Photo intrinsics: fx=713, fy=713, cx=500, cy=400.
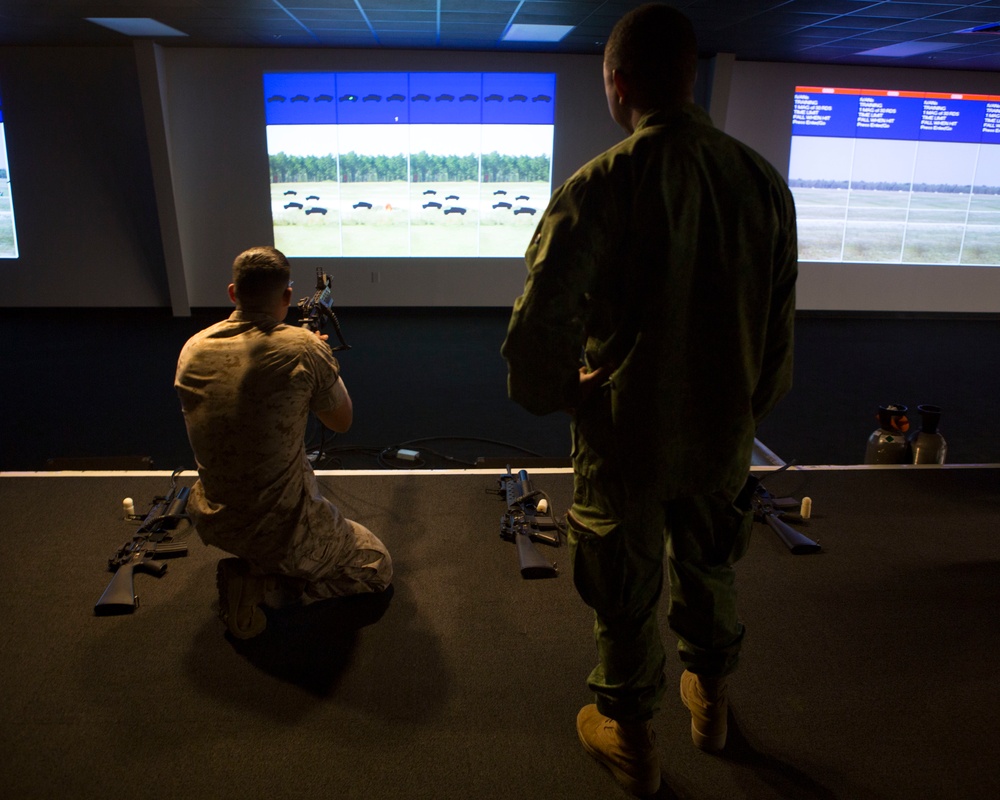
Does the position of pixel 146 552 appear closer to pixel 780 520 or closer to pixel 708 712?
pixel 708 712

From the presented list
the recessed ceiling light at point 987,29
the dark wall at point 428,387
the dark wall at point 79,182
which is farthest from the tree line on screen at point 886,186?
the dark wall at point 79,182

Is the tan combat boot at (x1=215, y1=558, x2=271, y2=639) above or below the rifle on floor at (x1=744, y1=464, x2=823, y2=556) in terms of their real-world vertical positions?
above

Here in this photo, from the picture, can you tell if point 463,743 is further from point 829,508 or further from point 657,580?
point 829,508

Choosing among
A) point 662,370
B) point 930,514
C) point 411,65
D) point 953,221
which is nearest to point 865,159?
point 953,221

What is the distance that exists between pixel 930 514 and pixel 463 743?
206 cm

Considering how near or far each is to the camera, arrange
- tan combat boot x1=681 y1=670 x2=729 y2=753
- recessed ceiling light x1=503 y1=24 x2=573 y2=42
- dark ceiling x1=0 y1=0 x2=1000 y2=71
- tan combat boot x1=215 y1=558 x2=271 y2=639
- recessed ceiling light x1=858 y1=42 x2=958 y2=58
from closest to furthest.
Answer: tan combat boot x1=681 y1=670 x2=729 y2=753, tan combat boot x1=215 y1=558 x2=271 y2=639, dark ceiling x1=0 y1=0 x2=1000 y2=71, recessed ceiling light x1=503 y1=24 x2=573 y2=42, recessed ceiling light x1=858 y1=42 x2=958 y2=58

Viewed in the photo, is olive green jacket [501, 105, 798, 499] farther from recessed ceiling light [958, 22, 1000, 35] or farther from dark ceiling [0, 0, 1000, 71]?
recessed ceiling light [958, 22, 1000, 35]

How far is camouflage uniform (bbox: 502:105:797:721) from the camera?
1167mm

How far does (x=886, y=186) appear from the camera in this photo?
7.93 metres

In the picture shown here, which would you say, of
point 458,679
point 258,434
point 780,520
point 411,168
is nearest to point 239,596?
point 258,434

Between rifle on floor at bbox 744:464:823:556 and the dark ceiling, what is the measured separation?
12.6 feet

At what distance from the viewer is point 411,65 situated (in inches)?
282

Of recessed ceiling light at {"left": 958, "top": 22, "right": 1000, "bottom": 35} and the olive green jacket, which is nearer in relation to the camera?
the olive green jacket

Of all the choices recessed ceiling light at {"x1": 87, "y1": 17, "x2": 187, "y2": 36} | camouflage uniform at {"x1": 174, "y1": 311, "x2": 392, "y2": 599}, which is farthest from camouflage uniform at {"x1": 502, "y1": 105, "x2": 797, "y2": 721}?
recessed ceiling light at {"x1": 87, "y1": 17, "x2": 187, "y2": 36}
